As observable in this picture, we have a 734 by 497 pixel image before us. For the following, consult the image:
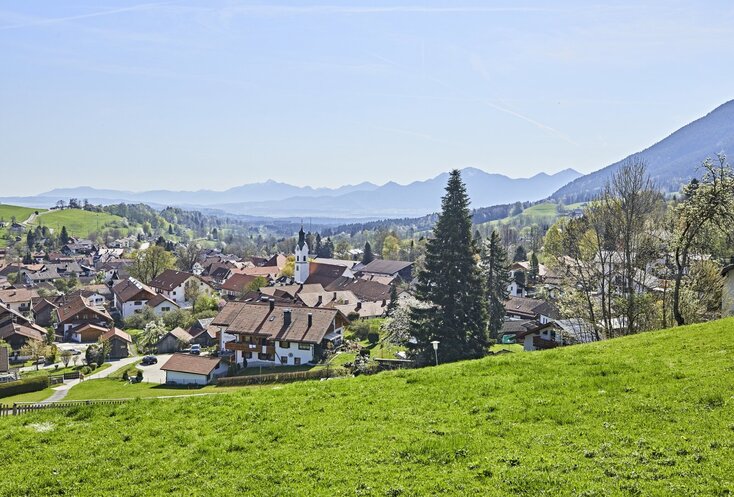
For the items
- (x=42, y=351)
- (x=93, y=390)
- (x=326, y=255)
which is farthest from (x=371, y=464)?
(x=326, y=255)

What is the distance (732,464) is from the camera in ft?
27.3

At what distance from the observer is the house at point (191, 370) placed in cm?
4669

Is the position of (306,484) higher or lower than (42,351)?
higher

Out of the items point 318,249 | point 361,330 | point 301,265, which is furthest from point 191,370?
point 318,249

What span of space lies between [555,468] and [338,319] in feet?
152

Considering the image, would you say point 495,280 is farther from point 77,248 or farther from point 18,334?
point 77,248

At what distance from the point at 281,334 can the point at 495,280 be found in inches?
934

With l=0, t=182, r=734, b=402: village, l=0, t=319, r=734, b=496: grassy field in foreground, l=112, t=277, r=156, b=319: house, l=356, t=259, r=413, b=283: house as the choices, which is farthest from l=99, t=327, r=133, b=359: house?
l=0, t=319, r=734, b=496: grassy field in foreground

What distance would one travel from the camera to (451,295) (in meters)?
37.2

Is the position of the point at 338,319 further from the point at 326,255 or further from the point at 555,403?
the point at 326,255

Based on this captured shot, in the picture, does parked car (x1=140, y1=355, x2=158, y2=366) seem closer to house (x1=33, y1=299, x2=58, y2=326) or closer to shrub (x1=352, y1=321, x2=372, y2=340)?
shrub (x1=352, y1=321, x2=372, y2=340)

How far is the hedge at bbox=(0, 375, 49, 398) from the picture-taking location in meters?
44.8

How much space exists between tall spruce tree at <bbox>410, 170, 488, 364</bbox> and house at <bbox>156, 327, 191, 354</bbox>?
38557 mm

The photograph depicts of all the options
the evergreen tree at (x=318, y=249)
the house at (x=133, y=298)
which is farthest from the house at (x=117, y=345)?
the evergreen tree at (x=318, y=249)
